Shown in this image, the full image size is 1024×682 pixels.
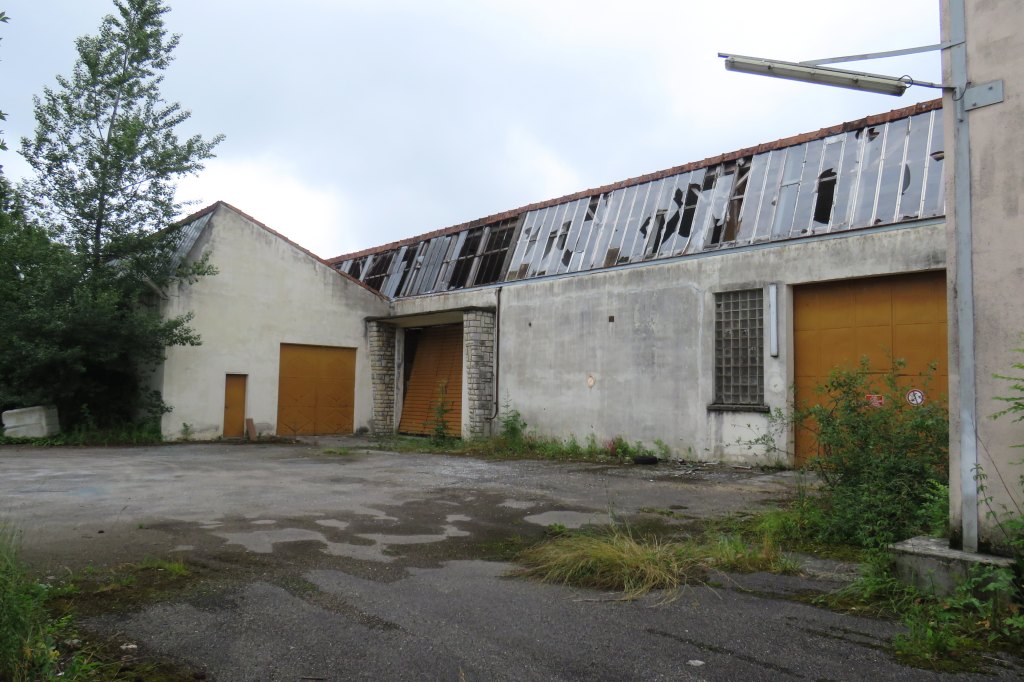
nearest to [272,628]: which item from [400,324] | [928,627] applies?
[928,627]

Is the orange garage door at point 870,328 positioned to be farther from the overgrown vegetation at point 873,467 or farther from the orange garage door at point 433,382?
the orange garage door at point 433,382

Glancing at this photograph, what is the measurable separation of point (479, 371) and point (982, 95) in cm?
1290

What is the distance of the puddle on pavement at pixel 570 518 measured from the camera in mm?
6824

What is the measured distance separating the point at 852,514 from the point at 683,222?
8.92m

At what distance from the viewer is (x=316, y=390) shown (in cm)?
1886

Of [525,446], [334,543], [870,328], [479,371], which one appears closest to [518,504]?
[334,543]

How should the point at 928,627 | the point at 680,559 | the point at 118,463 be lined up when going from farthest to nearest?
the point at 118,463, the point at 680,559, the point at 928,627

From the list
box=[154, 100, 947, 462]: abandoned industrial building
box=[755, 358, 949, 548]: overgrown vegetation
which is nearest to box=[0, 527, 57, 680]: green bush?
box=[755, 358, 949, 548]: overgrown vegetation

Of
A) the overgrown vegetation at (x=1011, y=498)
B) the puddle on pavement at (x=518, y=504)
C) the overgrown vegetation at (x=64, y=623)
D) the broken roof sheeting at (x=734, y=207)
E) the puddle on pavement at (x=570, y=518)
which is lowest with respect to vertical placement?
the puddle on pavement at (x=518, y=504)

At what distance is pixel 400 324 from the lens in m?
20.1

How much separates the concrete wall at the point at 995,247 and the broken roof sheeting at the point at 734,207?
6.36 metres

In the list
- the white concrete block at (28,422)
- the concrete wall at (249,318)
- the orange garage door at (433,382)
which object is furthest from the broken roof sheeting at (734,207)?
the white concrete block at (28,422)

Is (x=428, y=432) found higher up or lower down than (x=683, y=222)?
lower down

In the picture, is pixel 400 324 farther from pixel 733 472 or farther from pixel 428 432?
pixel 733 472
